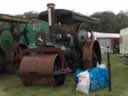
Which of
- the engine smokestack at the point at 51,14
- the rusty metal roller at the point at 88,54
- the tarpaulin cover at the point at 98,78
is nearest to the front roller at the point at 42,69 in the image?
the tarpaulin cover at the point at 98,78

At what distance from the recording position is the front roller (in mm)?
7629

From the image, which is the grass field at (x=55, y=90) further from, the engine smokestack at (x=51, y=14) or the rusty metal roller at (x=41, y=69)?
the engine smokestack at (x=51, y=14)

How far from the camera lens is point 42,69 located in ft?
25.1

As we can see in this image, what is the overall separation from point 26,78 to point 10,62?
2.92 metres

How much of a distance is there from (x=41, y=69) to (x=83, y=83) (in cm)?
110

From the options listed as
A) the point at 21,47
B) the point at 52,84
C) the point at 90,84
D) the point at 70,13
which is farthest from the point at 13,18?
the point at 90,84

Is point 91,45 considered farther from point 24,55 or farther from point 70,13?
point 24,55

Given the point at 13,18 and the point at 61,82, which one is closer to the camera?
the point at 61,82

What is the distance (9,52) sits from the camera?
35.3 feet

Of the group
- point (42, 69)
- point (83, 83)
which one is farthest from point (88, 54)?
point (83, 83)

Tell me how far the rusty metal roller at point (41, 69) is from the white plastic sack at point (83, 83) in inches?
25.5

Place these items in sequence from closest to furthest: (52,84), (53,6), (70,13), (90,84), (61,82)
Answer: (90,84), (52,84), (61,82), (53,6), (70,13)

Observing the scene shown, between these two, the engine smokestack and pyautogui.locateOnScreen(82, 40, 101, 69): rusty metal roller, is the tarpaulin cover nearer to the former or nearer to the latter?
pyautogui.locateOnScreen(82, 40, 101, 69): rusty metal roller

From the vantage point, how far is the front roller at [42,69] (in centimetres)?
763
